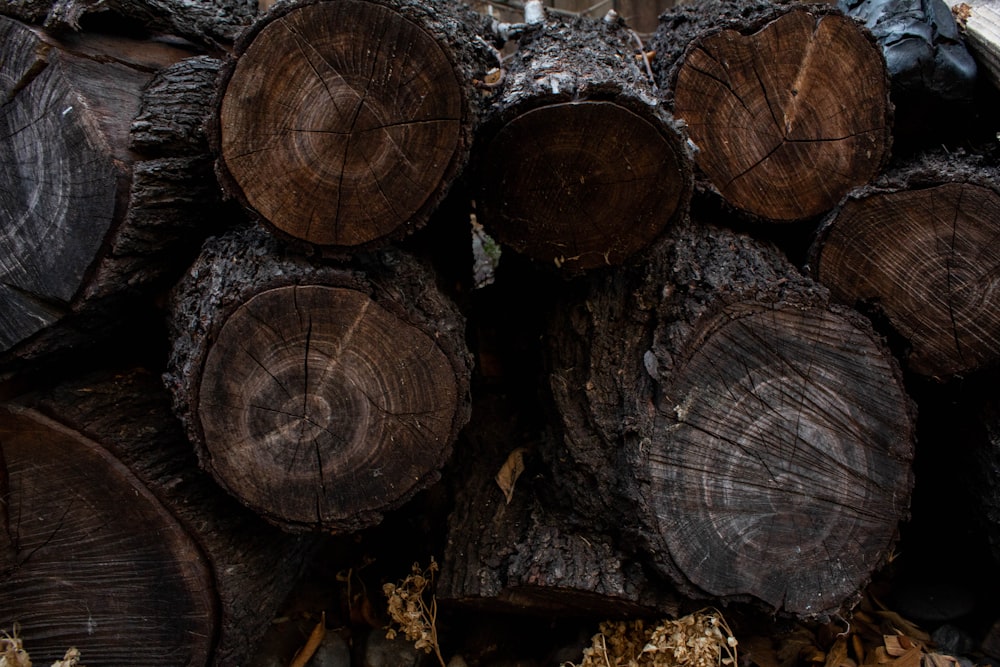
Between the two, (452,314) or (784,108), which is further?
(784,108)

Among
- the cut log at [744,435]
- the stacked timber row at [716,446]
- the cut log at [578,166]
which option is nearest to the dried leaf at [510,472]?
the stacked timber row at [716,446]

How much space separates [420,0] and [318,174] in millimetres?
468

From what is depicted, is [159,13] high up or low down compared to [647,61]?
up

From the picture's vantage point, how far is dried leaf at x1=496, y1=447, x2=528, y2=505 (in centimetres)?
234

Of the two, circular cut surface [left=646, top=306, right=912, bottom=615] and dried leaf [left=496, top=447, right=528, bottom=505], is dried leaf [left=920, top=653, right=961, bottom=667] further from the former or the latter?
dried leaf [left=496, top=447, right=528, bottom=505]

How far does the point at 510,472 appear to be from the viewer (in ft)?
7.79

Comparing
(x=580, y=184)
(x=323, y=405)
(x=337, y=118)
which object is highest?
(x=337, y=118)

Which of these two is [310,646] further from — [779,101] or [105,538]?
[779,101]

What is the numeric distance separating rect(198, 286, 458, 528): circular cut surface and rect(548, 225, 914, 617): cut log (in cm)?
51

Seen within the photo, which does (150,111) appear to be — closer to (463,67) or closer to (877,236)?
(463,67)

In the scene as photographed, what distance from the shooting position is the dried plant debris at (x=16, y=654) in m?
1.90

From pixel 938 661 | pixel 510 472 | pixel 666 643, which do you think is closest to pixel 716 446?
pixel 666 643

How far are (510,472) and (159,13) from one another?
1788 mm

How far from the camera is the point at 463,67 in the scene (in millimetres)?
1746
